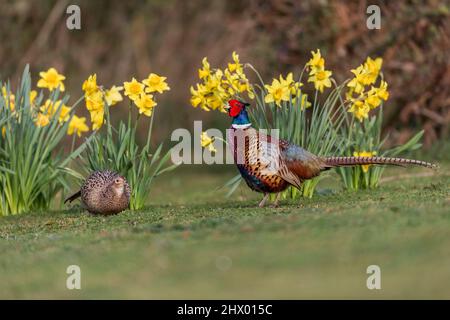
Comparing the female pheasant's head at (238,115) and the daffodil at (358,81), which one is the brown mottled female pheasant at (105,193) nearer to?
the female pheasant's head at (238,115)

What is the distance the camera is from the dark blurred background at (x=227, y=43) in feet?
35.8

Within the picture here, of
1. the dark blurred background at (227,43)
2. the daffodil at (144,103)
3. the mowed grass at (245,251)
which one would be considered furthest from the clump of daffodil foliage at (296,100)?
the dark blurred background at (227,43)

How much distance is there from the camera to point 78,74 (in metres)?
15.7

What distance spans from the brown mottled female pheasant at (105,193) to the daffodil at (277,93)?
119cm

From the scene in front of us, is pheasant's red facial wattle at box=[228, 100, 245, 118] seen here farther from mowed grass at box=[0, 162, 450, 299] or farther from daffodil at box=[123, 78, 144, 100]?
daffodil at box=[123, 78, 144, 100]

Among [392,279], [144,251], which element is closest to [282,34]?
[144,251]

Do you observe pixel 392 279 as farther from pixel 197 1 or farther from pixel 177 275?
pixel 197 1

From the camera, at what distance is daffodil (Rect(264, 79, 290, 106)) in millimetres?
7359

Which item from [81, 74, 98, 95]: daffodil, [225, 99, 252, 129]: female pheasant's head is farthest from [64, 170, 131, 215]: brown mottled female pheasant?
[225, 99, 252, 129]: female pheasant's head

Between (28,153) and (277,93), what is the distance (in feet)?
6.16

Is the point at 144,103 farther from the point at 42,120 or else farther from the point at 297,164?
the point at 297,164

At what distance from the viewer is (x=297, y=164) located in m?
6.99

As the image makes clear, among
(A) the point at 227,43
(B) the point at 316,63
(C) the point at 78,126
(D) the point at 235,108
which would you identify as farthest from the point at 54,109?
(A) the point at 227,43

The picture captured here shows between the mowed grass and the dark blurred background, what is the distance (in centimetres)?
390
